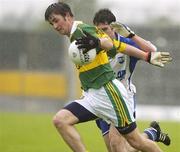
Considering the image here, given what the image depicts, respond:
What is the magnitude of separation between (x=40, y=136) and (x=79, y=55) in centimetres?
859

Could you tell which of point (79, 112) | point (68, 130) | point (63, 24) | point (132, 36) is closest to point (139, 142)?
point (79, 112)

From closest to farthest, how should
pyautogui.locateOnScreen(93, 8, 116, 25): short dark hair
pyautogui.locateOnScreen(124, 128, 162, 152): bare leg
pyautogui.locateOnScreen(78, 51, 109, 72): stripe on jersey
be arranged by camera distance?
pyautogui.locateOnScreen(78, 51, 109, 72): stripe on jersey, pyautogui.locateOnScreen(124, 128, 162, 152): bare leg, pyautogui.locateOnScreen(93, 8, 116, 25): short dark hair

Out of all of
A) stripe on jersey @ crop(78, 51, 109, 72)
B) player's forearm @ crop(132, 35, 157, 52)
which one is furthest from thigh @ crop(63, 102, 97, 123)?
player's forearm @ crop(132, 35, 157, 52)

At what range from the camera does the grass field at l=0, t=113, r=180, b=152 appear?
45.4 feet

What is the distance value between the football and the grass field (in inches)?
200

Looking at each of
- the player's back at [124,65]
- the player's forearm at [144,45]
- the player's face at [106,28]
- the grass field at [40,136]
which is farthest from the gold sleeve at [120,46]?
the grass field at [40,136]

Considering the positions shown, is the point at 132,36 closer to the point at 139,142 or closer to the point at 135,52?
the point at 135,52

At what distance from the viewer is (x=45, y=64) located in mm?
30656

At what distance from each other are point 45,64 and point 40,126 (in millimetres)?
11104

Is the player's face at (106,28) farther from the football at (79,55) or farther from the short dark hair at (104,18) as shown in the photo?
the football at (79,55)

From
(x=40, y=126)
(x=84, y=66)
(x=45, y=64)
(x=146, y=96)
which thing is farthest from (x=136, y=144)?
(x=45, y=64)

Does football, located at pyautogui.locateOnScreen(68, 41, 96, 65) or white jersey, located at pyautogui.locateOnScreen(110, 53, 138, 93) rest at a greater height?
football, located at pyautogui.locateOnScreen(68, 41, 96, 65)

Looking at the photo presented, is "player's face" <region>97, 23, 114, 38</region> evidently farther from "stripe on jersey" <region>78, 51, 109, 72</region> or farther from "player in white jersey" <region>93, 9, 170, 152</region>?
"stripe on jersey" <region>78, 51, 109, 72</region>

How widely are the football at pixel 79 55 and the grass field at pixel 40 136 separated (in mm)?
5068
